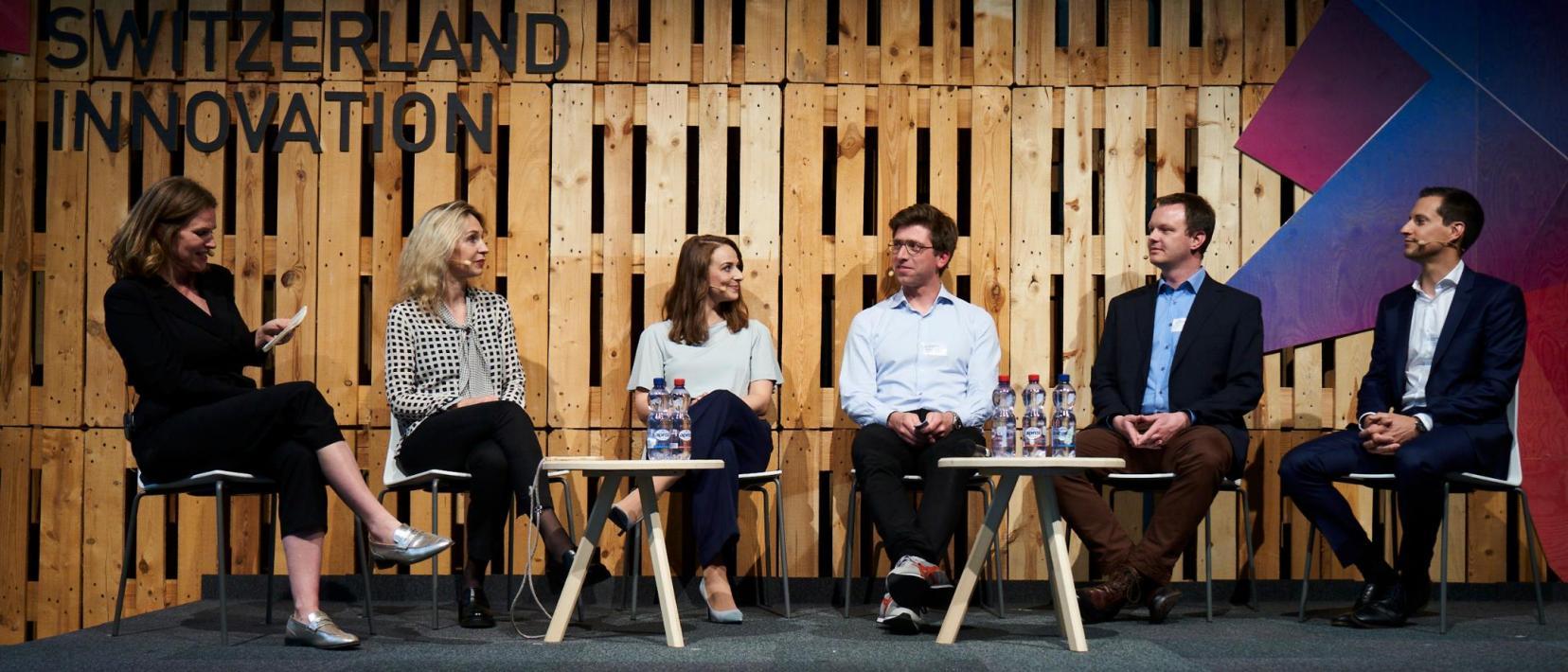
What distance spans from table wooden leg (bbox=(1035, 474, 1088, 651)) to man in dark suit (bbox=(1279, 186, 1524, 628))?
1190 millimetres

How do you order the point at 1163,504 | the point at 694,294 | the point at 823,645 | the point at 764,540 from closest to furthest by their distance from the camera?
the point at 823,645, the point at 1163,504, the point at 694,294, the point at 764,540

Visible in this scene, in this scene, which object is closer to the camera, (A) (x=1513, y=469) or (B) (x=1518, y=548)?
(A) (x=1513, y=469)

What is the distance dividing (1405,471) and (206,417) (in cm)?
384

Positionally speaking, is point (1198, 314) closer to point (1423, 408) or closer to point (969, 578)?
point (1423, 408)

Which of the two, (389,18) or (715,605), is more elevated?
(389,18)

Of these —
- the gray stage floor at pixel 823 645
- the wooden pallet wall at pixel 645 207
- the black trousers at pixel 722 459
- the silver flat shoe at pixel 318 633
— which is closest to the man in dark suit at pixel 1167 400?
the gray stage floor at pixel 823 645

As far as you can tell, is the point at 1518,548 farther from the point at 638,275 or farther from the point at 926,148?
the point at 638,275

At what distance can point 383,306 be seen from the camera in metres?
5.74

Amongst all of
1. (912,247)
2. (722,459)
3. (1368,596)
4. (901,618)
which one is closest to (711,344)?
(722,459)

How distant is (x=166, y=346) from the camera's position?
4.30m

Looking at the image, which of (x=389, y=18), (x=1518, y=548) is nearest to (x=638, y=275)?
(x=389, y=18)

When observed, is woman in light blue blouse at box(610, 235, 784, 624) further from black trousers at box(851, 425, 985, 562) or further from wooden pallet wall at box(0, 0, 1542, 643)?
black trousers at box(851, 425, 985, 562)

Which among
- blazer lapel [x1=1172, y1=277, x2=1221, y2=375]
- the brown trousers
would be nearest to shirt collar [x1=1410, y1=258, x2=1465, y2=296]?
blazer lapel [x1=1172, y1=277, x2=1221, y2=375]

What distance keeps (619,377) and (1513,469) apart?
334 cm
